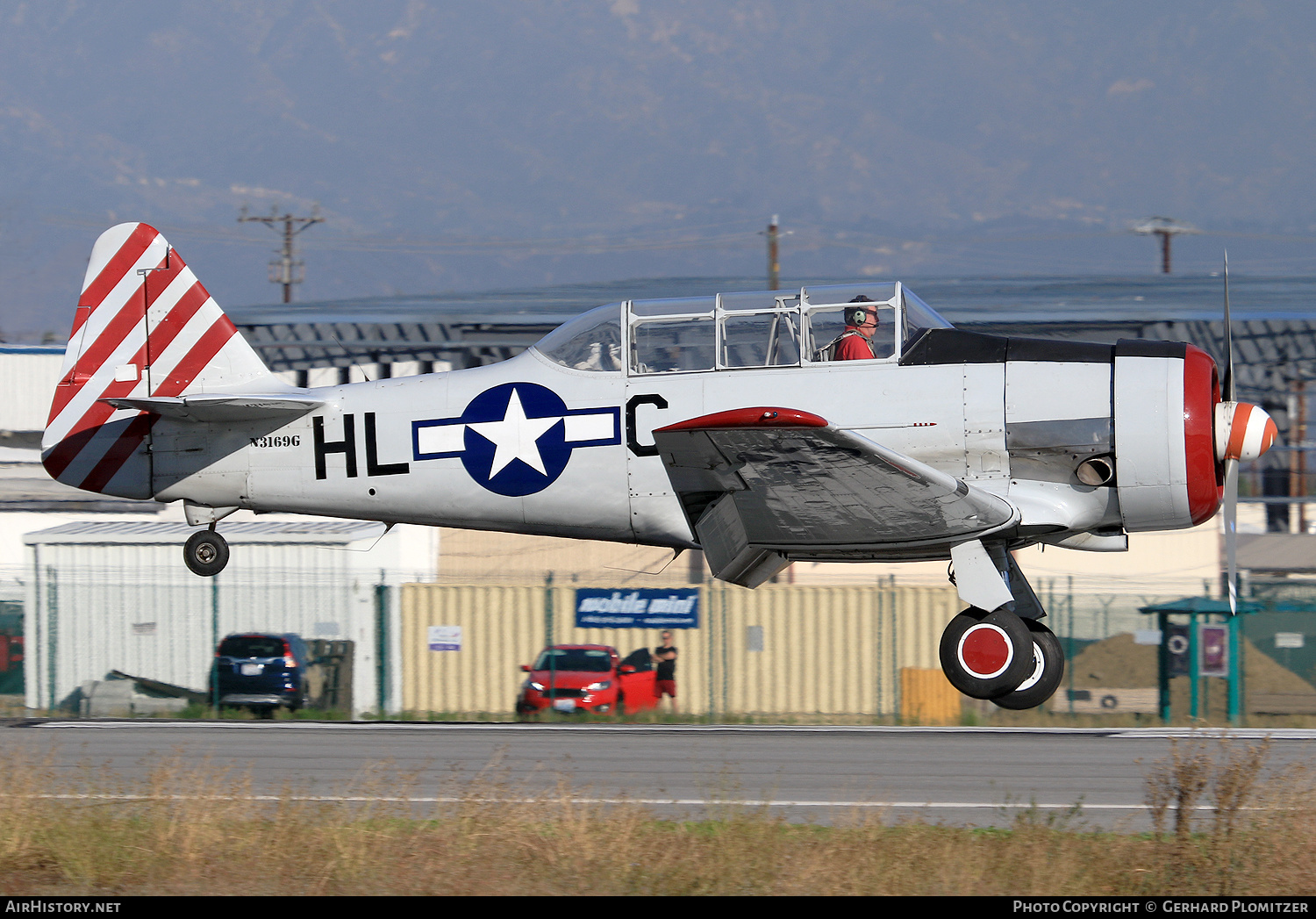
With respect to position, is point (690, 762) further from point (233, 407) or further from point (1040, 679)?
point (233, 407)

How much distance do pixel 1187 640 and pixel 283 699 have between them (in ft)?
50.6

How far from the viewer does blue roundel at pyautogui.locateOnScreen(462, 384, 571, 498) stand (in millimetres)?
9641

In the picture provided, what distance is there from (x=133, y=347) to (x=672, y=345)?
461 centimetres

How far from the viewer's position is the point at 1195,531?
27422mm

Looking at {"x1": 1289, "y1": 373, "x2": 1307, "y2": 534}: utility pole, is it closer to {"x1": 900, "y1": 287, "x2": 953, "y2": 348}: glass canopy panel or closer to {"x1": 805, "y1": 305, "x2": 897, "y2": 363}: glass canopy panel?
{"x1": 900, "y1": 287, "x2": 953, "y2": 348}: glass canopy panel

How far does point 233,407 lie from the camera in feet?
33.0

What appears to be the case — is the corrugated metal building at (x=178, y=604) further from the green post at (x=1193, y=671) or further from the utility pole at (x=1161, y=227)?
the utility pole at (x=1161, y=227)

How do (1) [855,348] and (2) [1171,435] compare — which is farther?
(1) [855,348]

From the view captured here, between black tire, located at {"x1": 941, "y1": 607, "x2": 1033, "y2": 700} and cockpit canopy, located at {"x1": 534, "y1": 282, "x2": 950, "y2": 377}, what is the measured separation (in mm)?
1844

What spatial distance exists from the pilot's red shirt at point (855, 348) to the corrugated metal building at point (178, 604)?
660 inches

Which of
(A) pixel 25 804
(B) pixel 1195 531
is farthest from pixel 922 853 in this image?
(B) pixel 1195 531

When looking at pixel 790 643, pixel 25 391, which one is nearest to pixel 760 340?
pixel 790 643

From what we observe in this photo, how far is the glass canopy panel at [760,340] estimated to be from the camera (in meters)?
9.16

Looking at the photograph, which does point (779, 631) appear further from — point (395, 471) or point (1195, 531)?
point (395, 471)
